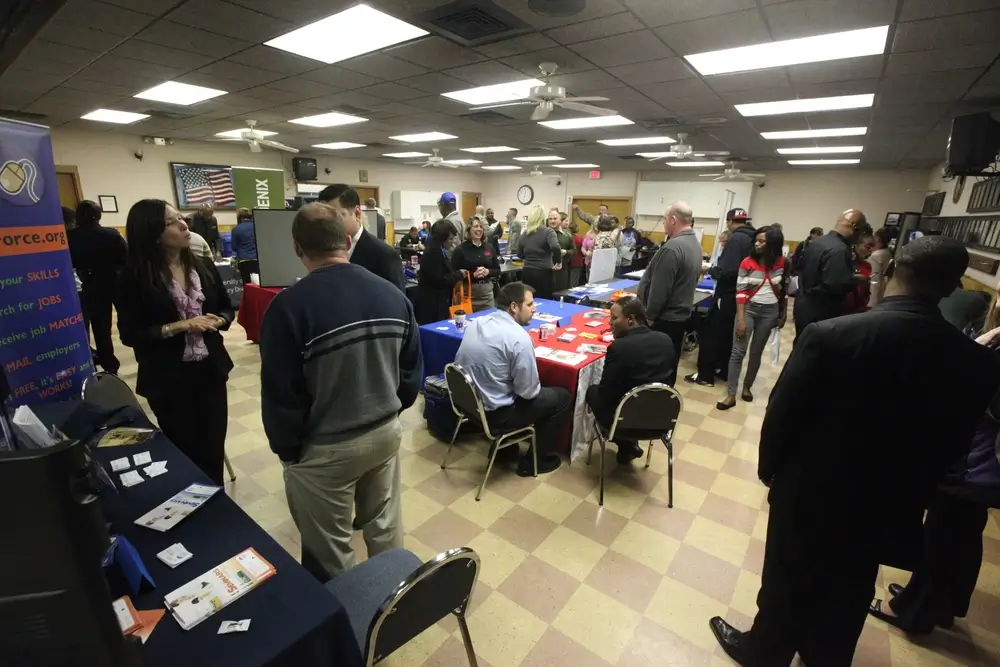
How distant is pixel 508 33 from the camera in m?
3.00

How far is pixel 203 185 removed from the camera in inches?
362

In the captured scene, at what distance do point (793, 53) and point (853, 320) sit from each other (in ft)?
10.1

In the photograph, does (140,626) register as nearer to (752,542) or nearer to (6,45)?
(752,542)

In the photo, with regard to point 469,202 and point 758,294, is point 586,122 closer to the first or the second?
point 758,294

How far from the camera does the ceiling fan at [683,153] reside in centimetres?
622

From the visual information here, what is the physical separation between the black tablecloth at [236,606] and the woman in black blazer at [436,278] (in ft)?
9.56

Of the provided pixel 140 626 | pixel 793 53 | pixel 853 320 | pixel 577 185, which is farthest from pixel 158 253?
pixel 577 185

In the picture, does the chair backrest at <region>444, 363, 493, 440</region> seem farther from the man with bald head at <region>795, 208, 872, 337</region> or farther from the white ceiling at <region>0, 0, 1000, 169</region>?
the man with bald head at <region>795, 208, 872, 337</region>

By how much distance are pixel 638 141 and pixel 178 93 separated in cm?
633

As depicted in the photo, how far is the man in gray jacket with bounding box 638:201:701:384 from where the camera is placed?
129 inches

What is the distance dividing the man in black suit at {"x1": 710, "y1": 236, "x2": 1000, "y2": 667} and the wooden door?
14.7 meters

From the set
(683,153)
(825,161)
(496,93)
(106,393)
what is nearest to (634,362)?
(106,393)

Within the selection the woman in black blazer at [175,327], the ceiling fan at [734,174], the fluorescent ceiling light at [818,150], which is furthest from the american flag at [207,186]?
the fluorescent ceiling light at [818,150]

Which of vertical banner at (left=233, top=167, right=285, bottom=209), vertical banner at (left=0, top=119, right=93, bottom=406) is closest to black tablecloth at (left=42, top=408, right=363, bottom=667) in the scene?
vertical banner at (left=0, top=119, right=93, bottom=406)
